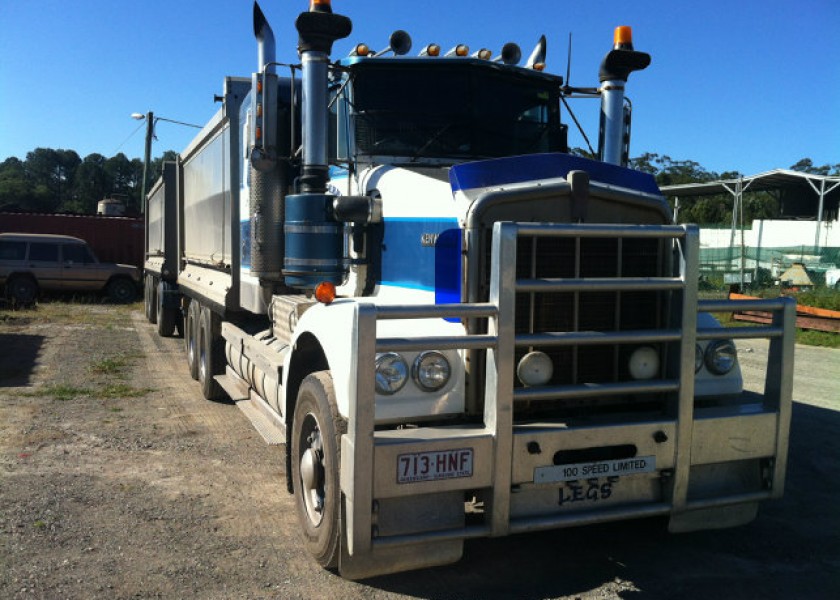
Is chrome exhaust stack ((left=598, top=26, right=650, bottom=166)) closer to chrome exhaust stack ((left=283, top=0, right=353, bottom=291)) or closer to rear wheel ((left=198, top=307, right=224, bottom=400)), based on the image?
chrome exhaust stack ((left=283, top=0, right=353, bottom=291))

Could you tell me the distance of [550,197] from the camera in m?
3.92

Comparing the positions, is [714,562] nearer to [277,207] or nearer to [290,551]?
[290,551]

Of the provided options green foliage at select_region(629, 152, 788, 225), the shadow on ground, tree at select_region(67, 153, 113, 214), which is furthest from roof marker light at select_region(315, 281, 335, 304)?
tree at select_region(67, 153, 113, 214)

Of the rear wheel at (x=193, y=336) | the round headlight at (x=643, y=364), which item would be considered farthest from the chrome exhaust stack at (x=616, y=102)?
the rear wheel at (x=193, y=336)

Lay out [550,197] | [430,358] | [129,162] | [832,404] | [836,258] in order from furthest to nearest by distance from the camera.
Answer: [129,162]
[836,258]
[832,404]
[550,197]
[430,358]

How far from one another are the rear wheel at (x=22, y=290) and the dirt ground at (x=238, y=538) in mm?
12992

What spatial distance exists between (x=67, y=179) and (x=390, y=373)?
10230 cm

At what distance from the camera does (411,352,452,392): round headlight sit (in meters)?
3.56

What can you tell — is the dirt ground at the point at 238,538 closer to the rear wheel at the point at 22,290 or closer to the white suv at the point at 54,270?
the rear wheel at the point at 22,290

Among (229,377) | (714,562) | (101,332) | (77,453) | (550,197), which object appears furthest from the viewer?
(101,332)

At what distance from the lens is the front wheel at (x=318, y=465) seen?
3.70 meters

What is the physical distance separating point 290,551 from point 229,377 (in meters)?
3.76

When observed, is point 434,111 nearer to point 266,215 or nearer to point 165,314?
point 266,215

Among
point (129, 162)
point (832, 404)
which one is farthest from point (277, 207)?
point (129, 162)
